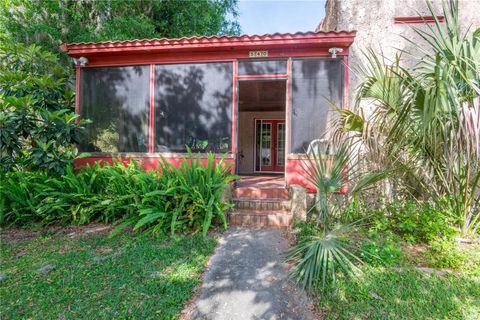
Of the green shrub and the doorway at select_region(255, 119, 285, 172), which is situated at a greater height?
the doorway at select_region(255, 119, 285, 172)

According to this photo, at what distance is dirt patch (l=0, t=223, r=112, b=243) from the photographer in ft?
12.4

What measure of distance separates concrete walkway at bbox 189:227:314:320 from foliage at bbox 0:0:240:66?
6949mm

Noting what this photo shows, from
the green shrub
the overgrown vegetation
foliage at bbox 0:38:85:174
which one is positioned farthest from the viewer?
foliage at bbox 0:38:85:174

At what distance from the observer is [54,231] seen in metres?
3.94

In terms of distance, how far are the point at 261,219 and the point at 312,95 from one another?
8.95 feet

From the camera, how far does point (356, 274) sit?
8.27 ft

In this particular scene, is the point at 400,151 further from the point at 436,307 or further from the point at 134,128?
the point at 134,128

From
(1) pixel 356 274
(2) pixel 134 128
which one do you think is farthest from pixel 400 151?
(2) pixel 134 128

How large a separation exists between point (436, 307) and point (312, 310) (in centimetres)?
117

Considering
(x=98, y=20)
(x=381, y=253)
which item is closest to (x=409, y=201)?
(x=381, y=253)

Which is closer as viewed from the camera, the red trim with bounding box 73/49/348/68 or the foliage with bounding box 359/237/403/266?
the foliage with bounding box 359/237/403/266

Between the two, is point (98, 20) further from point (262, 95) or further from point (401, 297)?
point (401, 297)

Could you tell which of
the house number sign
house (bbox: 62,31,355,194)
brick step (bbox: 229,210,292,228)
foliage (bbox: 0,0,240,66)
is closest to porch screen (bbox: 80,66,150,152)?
house (bbox: 62,31,355,194)

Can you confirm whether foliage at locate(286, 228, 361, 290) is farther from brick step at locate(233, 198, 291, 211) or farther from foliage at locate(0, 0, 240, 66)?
foliage at locate(0, 0, 240, 66)
